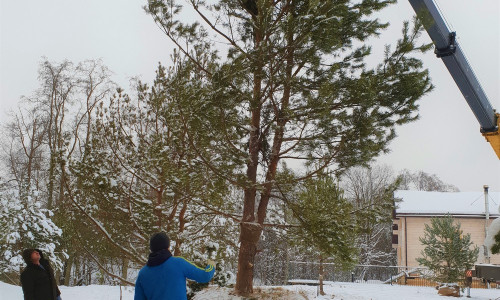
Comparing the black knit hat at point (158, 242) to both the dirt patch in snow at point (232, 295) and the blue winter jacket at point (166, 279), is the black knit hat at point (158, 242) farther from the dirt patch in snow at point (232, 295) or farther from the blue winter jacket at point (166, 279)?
the dirt patch in snow at point (232, 295)

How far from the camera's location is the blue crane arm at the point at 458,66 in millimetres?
10148

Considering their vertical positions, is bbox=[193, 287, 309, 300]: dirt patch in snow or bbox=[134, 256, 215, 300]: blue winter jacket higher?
bbox=[134, 256, 215, 300]: blue winter jacket

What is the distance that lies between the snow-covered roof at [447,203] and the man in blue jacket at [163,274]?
2341cm

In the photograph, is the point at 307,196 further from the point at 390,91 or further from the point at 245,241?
the point at 390,91

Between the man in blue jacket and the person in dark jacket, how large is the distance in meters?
2.92

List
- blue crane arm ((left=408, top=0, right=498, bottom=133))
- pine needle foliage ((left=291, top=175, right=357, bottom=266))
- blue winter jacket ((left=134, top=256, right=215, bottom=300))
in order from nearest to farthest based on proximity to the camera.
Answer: blue winter jacket ((left=134, top=256, right=215, bottom=300)) → pine needle foliage ((left=291, top=175, right=357, bottom=266)) → blue crane arm ((left=408, top=0, right=498, bottom=133))

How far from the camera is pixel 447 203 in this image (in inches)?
1088

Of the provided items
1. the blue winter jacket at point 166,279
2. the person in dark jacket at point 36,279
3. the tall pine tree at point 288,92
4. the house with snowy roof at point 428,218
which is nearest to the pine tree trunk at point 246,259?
the tall pine tree at point 288,92

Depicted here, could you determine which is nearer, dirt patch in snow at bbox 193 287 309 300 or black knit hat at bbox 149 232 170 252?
black knit hat at bbox 149 232 170 252

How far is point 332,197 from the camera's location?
8.48m

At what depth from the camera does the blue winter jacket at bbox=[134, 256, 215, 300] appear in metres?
3.28

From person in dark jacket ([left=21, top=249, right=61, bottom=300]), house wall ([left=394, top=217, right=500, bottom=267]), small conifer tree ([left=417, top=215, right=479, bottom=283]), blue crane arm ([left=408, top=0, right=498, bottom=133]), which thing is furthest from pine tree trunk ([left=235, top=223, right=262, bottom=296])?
house wall ([left=394, top=217, right=500, bottom=267])

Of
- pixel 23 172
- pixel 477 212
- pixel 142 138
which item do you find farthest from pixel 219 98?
pixel 477 212

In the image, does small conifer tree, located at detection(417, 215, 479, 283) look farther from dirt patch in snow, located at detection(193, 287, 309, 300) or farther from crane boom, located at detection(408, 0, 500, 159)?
dirt patch in snow, located at detection(193, 287, 309, 300)
